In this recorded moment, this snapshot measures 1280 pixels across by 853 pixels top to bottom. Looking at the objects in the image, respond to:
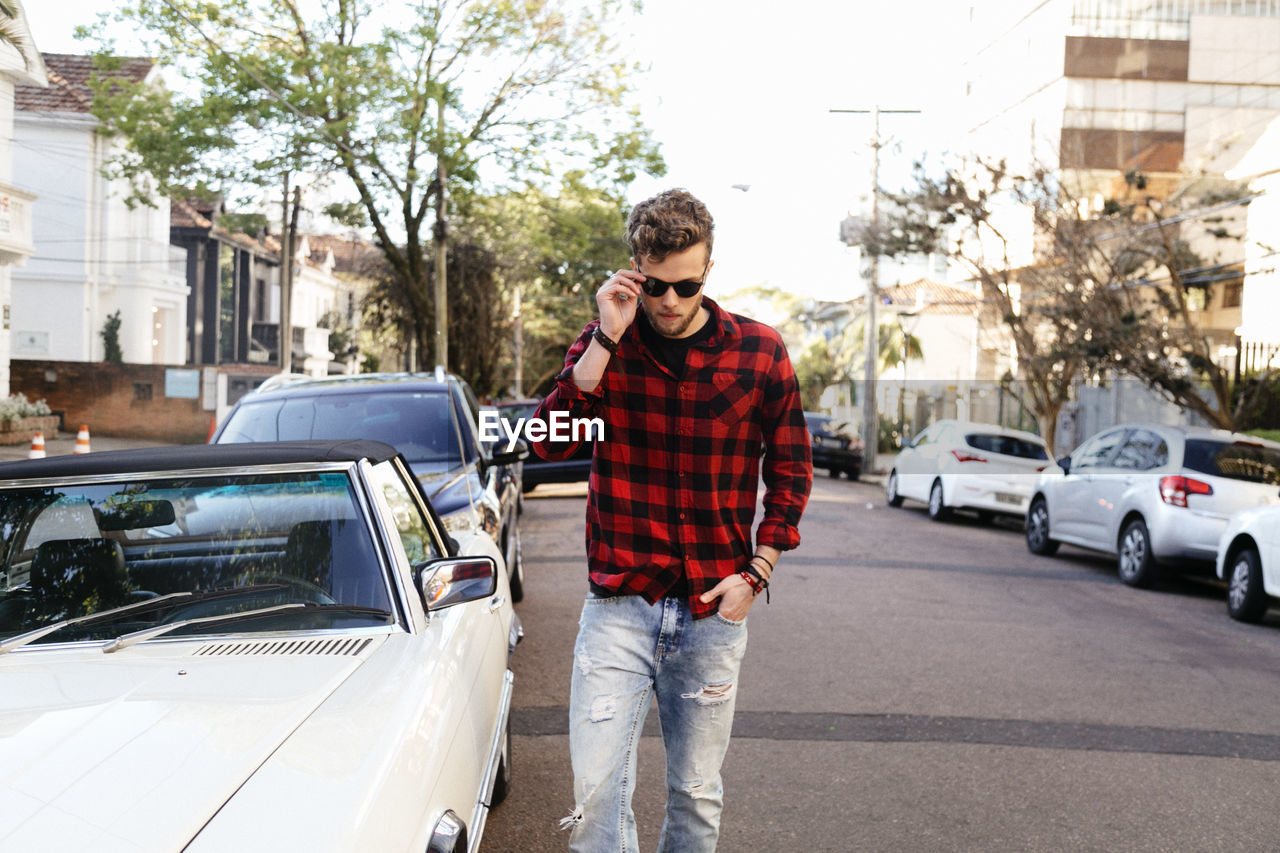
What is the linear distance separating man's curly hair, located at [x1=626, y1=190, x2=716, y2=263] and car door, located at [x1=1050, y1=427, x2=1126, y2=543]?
34.8ft

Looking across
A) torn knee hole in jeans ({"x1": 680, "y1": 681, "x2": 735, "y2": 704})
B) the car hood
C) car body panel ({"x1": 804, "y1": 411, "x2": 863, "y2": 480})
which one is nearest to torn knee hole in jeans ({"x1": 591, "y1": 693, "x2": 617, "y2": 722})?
torn knee hole in jeans ({"x1": 680, "y1": 681, "x2": 735, "y2": 704})

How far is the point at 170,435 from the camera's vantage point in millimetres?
29219

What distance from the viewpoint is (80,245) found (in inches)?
1188

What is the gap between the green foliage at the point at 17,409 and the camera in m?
21.0

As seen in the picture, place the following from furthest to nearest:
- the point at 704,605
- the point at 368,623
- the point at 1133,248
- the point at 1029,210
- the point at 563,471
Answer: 1. the point at 1029,210
2. the point at 1133,248
3. the point at 563,471
4. the point at 368,623
5. the point at 704,605

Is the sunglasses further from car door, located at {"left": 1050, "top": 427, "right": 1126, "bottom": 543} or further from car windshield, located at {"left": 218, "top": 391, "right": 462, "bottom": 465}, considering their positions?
car door, located at {"left": 1050, "top": 427, "right": 1126, "bottom": 543}

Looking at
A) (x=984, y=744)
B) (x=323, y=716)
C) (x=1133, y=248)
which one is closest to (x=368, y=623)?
(x=323, y=716)

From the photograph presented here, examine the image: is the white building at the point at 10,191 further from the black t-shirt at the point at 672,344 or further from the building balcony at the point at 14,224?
the black t-shirt at the point at 672,344

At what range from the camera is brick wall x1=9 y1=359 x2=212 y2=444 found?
27.7 meters

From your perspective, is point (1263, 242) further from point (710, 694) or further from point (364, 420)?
point (710, 694)

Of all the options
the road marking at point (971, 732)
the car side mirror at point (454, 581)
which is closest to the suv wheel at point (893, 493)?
the road marking at point (971, 732)

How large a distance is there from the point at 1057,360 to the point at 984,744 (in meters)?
16.3

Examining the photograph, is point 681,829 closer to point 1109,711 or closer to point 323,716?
point 323,716

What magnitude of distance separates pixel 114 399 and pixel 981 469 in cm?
1998
